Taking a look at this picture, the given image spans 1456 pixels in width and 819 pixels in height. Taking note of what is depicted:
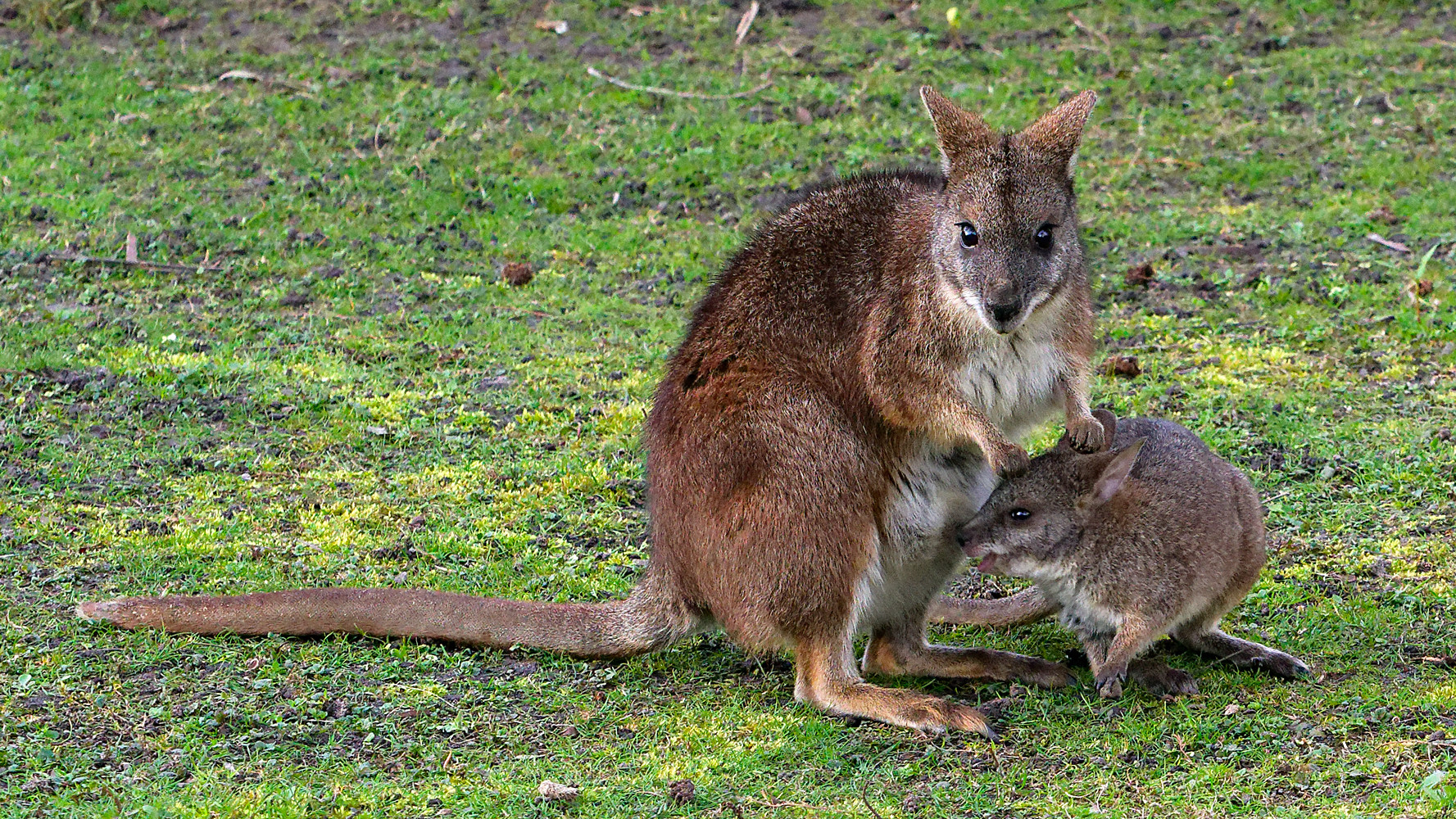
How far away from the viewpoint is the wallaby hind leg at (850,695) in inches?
157

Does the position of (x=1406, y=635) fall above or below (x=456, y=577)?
above

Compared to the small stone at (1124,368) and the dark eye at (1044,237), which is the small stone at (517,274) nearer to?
the small stone at (1124,368)

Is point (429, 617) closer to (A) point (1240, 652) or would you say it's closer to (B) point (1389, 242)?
(A) point (1240, 652)

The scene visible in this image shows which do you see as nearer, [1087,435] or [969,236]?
[969,236]

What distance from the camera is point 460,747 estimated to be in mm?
3877

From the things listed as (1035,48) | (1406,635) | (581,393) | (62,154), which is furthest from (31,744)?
(1035,48)

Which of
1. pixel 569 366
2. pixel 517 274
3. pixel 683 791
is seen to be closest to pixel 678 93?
pixel 517 274

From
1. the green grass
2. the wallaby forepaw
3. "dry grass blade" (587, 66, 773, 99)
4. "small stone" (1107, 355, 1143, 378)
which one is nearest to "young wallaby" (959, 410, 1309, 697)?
the wallaby forepaw

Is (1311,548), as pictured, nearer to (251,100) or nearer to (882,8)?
(882,8)

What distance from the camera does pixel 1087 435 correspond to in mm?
4234

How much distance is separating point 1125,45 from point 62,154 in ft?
19.0

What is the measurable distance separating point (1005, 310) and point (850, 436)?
1.76 feet

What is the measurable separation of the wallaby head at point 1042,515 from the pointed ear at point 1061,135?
2.49ft

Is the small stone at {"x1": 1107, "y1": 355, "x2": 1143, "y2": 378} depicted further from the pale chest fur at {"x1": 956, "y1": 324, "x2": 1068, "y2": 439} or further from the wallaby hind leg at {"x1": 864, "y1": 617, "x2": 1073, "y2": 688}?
the wallaby hind leg at {"x1": 864, "y1": 617, "x2": 1073, "y2": 688}
